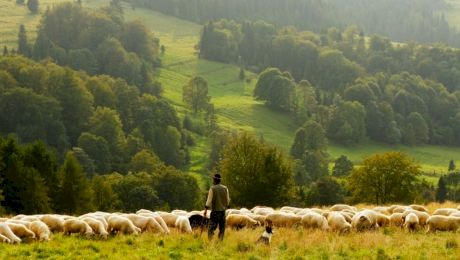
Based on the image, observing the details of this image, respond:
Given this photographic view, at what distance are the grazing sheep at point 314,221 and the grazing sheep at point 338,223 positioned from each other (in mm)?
298

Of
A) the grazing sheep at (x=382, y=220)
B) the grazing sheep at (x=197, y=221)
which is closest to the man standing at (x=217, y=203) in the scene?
the grazing sheep at (x=197, y=221)

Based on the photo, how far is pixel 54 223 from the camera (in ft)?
79.9

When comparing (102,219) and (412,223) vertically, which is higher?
(412,223)

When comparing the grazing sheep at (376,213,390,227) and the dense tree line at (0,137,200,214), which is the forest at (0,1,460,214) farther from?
the grazing sheep at (376,213,390,227)

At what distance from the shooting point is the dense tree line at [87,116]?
140 m

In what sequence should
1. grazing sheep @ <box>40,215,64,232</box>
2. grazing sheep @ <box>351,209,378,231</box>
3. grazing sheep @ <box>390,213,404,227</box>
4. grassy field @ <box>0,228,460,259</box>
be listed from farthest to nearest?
grazing sheep @ <box>390,213,404,227</box> → grazing sheep @ <box>351,209,378,231</box> → grazing sheep @ <box>40,215,64,232</box> → grassy field @ <box>0,228,460,259</box>

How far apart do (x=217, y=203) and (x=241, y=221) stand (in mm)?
5140

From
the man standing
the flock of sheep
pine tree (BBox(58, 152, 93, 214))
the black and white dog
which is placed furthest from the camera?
pine tree (BBox(58, 152, 93, 214))

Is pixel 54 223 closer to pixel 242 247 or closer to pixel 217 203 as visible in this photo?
pixel 217 203

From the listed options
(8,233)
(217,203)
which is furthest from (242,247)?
(8,233)

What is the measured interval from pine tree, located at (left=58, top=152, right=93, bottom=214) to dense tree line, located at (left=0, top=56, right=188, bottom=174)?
4881 cm

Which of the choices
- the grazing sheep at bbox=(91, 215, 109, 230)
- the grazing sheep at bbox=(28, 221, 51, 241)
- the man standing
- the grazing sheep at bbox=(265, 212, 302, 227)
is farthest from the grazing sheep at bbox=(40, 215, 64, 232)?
the grazing sheep at bbox=(265, 212, 302, 227)

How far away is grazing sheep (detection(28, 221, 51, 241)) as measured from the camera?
881 inches

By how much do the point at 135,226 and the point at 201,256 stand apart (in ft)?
20.0
